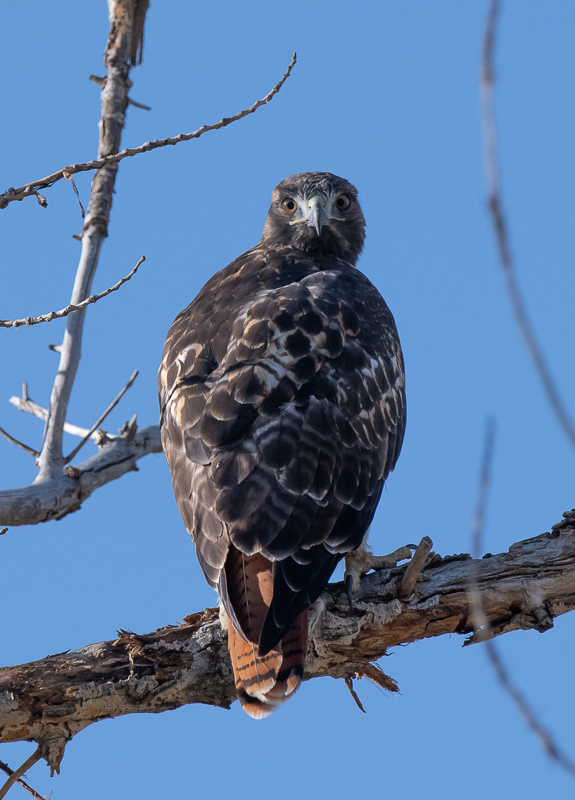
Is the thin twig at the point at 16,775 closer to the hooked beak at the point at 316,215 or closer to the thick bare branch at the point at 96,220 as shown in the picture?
the thick bare branch at the point at 96,220

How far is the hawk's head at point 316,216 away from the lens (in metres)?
6.46

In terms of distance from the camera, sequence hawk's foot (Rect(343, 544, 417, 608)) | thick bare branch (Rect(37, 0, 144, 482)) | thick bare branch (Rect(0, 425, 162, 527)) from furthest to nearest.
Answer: thick bare branch (Rect(37, 0, 144, 482)) → thick bare branch (Rect(0, 425, 162, 527)) → hawk's foot (Rect(343, 544, 417, 608))

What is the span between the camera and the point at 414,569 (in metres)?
4.73

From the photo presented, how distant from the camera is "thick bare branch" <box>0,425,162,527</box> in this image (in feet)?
17.4

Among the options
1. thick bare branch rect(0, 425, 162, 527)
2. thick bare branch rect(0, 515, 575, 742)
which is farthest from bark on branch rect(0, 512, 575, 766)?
thick bare branch rect(0, 425, 162, 527)

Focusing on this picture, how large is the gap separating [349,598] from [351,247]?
306cm

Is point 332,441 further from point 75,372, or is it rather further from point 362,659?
point 75,372

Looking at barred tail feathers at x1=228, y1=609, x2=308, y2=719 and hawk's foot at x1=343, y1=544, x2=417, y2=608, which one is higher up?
hawk's foot at x1=343, y1=544, x2=417, y2=608

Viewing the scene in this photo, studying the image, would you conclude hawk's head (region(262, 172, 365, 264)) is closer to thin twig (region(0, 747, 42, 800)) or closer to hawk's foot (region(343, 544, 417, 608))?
hawk's foot (region(343, 544, 417, 608))

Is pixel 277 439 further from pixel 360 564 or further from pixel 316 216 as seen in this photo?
pixel 316 216

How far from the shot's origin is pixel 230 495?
4316mm

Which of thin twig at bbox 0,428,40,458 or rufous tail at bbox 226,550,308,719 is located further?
thin twig at bbox 0,428,40,458

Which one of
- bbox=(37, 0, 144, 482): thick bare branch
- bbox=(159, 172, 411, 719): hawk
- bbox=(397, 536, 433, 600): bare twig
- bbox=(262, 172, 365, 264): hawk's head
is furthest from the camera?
bbox=(262, 172, 365, 264): hawk's head

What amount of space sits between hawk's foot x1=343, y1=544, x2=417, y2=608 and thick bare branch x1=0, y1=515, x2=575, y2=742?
52 mm
